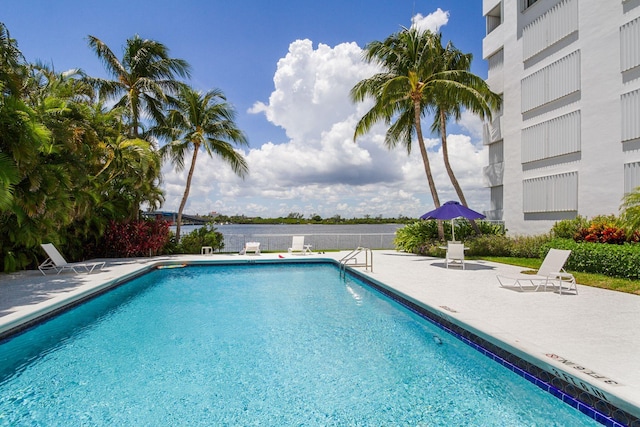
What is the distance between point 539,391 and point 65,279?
34.3 feet

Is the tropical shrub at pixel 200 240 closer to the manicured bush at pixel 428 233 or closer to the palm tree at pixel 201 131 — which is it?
the palm tree at pixel 201 131

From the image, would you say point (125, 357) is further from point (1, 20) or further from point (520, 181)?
point (520, 181)

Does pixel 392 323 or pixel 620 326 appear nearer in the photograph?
pixel 620 326

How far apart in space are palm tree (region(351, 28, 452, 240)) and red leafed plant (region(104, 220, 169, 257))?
990 cm

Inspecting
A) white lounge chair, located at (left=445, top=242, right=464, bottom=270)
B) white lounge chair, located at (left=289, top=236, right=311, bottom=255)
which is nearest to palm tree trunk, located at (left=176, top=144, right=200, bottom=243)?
white lounge chair, located at (left=289, top=236, right=311, bottom=255)

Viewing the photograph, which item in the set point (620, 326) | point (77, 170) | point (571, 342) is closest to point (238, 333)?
point (571, 342)

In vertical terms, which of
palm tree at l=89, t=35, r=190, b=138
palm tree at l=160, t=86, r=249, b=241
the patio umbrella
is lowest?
the patio umbrella

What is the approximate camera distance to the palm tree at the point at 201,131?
17562mm

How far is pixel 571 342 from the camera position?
4.44m

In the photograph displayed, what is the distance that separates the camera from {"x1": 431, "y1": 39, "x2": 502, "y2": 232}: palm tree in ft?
49.1

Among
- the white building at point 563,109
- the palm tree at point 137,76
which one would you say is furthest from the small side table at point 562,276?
the palm tree at point 137,76

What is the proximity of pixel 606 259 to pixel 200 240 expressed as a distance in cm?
1497

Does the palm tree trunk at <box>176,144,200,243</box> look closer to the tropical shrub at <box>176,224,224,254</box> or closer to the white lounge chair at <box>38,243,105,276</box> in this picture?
the tropical shrub at <box>176,224,224,254</box>

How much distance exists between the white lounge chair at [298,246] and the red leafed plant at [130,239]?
5.72 m
